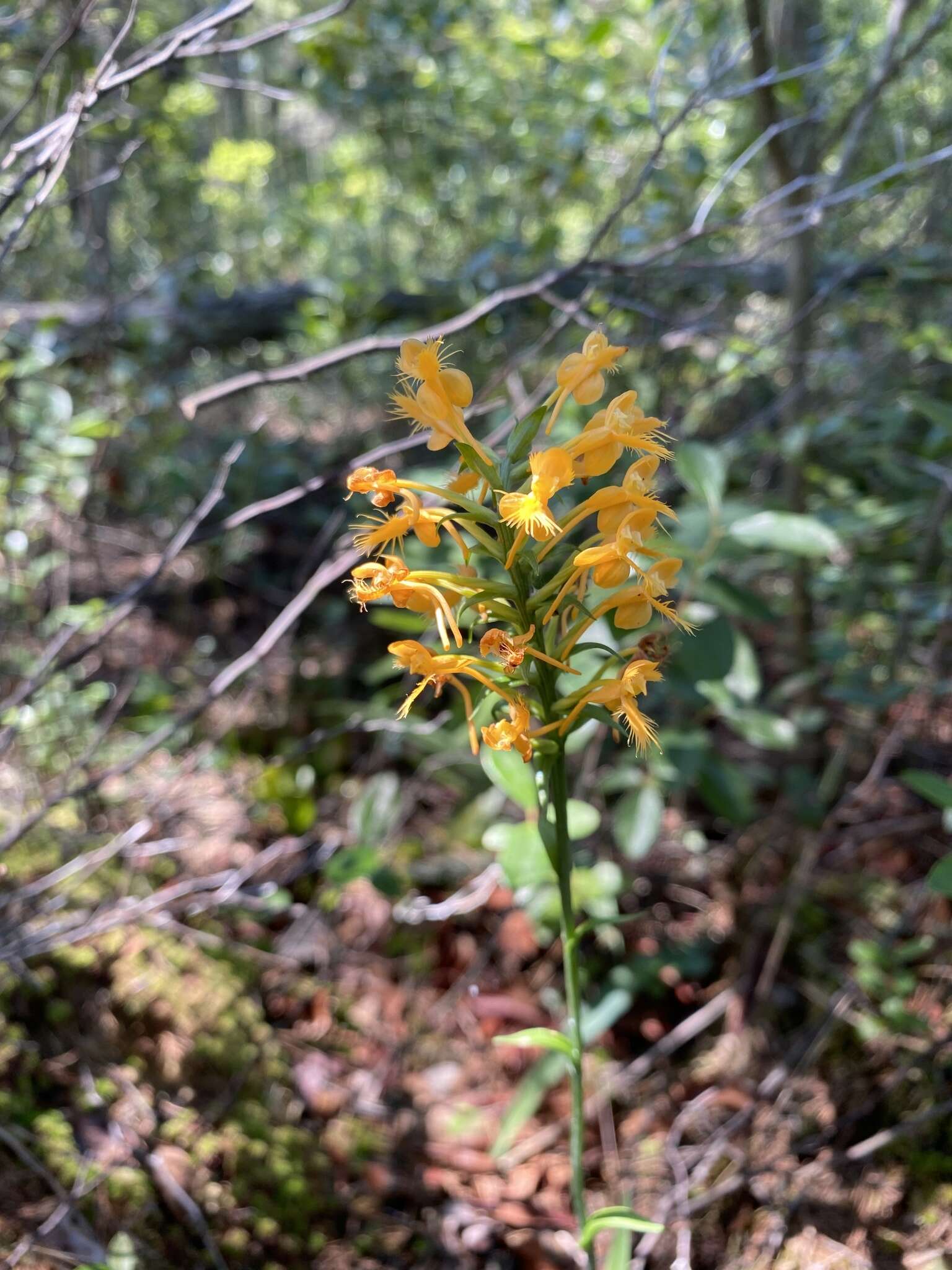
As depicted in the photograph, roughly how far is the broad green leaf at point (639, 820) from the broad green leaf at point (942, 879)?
65cm

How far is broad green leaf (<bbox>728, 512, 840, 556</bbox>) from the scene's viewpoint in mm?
1704

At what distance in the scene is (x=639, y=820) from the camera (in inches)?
74.1

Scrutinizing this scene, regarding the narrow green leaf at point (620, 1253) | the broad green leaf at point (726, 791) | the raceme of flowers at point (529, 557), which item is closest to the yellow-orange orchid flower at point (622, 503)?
the raceme of flowers at point (529, 557)

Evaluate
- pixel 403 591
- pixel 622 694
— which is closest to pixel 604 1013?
pixel 622 694

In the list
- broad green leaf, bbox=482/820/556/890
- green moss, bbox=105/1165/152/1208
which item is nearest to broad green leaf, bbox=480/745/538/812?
broad green leaf, bbox=482/820/556/890

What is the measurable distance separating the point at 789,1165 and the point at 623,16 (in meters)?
4.32

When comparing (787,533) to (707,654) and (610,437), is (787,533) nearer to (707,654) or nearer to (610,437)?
(707,654)

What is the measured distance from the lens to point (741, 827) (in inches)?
94.4

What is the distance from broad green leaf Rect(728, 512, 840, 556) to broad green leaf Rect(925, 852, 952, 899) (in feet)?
2.17

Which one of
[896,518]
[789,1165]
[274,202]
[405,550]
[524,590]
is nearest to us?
[524,590]

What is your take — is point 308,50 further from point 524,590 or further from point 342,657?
point 524,590

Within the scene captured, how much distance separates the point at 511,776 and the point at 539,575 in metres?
0.38

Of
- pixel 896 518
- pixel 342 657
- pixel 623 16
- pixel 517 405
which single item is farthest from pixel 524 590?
pixel 623 16

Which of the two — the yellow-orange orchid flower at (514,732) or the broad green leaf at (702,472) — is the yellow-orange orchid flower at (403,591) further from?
the broad green leaf at (702,472)
